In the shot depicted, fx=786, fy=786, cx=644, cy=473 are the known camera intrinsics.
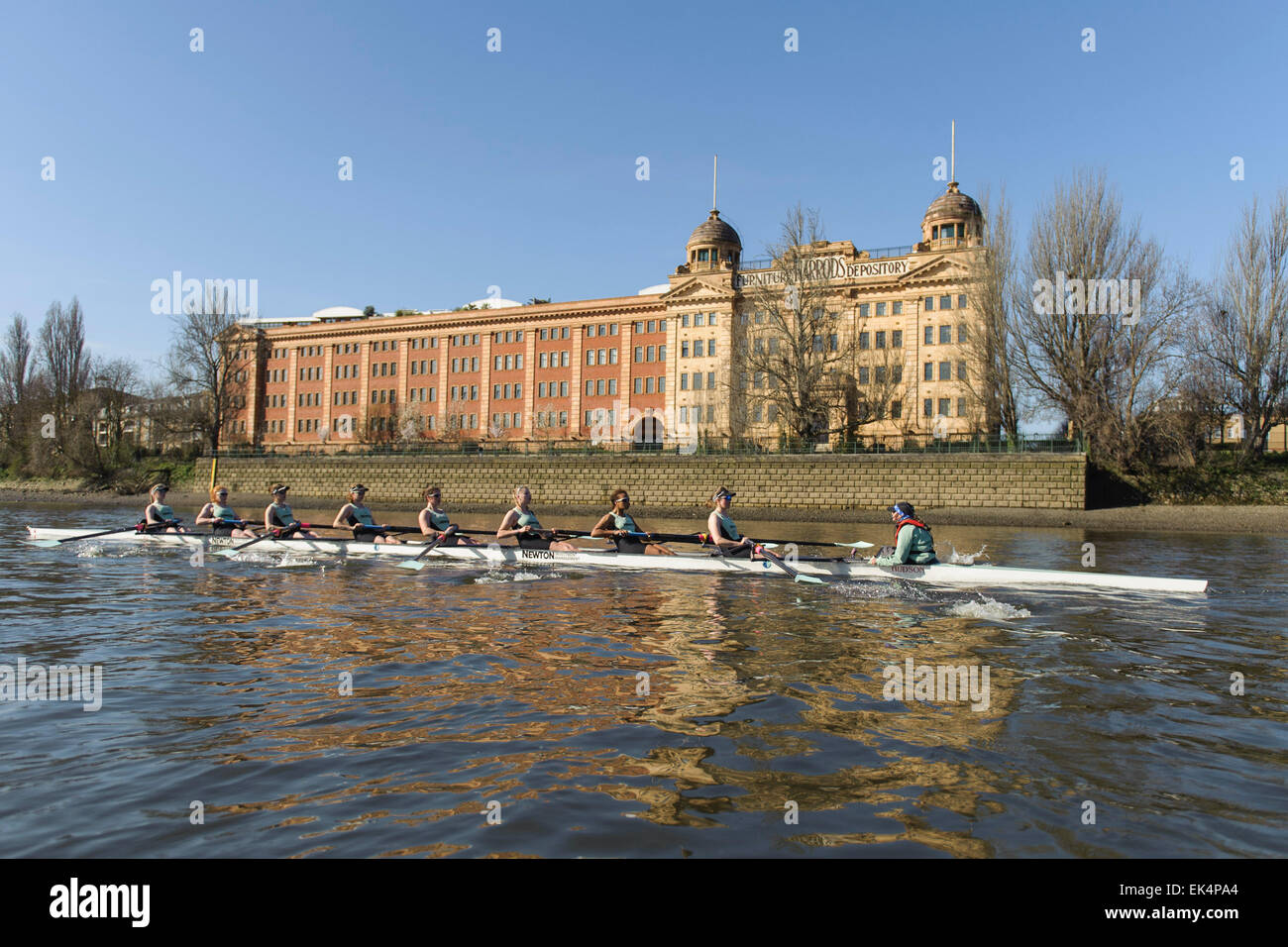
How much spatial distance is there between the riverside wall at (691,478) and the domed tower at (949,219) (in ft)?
101

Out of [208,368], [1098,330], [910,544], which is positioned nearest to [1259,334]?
[1098,330]

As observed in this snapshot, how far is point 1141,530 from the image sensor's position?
34.2 metres

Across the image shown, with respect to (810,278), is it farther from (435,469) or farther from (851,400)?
(435,469)

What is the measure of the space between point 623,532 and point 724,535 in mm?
1960

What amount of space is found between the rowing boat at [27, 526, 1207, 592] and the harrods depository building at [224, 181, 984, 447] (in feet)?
123

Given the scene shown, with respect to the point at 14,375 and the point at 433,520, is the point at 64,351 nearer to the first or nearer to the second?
the point at 14,375

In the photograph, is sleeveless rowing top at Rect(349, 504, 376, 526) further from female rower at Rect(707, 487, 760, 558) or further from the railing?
the railing

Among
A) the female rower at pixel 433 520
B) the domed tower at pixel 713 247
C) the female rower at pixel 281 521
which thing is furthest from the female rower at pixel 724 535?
the domed tower at pixel 713 247

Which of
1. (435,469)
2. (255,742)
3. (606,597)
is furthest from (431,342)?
(255,742)

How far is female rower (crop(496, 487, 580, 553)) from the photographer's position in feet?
52.8

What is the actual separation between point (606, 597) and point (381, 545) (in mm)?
6095

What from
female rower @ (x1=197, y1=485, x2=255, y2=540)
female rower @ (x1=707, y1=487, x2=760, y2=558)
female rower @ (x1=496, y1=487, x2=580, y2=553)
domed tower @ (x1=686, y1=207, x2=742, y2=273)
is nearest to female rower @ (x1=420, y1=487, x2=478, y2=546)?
female rower @ (x1=496, y1=487, x2=580, y2=553)

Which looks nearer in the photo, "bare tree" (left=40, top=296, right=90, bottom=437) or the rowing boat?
the rowing boat

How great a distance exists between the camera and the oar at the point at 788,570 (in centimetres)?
1380
